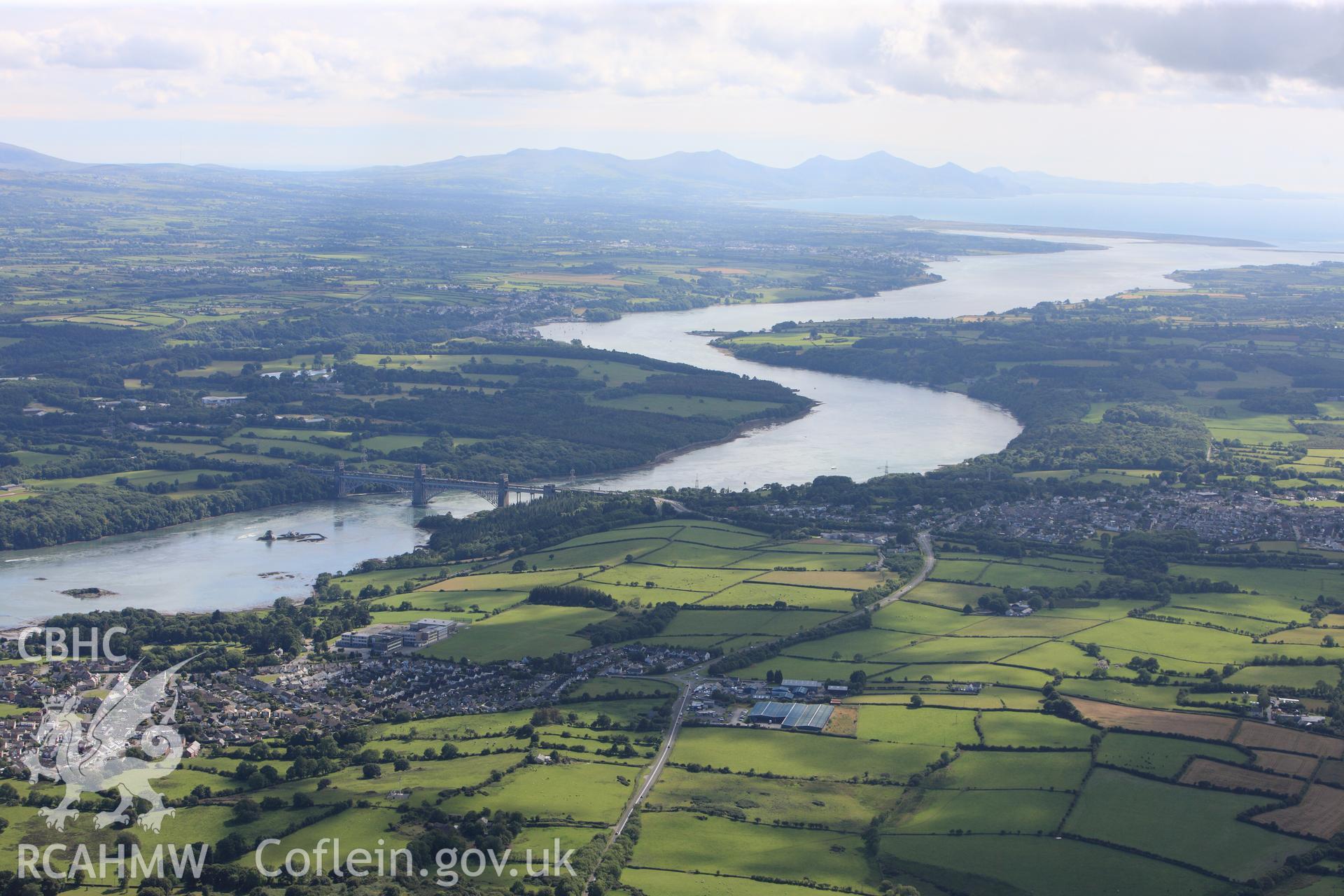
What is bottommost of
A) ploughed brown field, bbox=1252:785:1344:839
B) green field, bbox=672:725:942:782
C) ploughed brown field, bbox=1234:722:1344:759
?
green field, bbox=672:725:942:782

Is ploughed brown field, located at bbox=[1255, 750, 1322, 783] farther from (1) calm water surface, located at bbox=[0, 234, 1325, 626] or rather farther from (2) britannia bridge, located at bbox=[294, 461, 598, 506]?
(2) britannia bridge, located at bbox=[294, 461, 598, 506]

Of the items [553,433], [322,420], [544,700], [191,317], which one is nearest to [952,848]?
[544,700]

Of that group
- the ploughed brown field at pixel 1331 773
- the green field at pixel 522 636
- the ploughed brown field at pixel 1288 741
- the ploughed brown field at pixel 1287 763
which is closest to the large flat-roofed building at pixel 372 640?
the green field at pixel 522 636

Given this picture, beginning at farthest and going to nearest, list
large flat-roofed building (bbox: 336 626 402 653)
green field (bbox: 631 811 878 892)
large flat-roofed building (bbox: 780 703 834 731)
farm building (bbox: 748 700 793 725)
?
large flat-roofed building (bbox: 336 626 402 653) → farm building (bbox: 748 700 793 725) → large flat-roofed building (bbox: 780 703 834 731) → green field (bbox: 631 811 878 892)

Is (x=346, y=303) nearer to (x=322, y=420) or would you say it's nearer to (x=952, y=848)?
(x=322, y=420)

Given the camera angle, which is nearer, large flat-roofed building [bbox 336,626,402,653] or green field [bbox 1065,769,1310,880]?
green field [bbox 1065,769,1310,880]

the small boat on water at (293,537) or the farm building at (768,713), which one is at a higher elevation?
the farm building at (768,713)

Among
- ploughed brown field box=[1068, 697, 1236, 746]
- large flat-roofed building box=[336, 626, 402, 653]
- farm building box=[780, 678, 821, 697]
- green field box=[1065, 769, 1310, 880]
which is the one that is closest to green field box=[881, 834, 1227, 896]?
green field box=[1065, 769, 1310, 880]

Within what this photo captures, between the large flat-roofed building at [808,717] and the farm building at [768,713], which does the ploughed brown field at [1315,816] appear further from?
the farm building at [768,713]

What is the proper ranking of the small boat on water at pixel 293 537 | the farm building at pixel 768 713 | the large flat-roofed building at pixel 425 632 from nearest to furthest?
the farm building at pixel 768 713 → the large flat-roofed building at pixel 425 632 → the small boat on water at pixel 293 537
